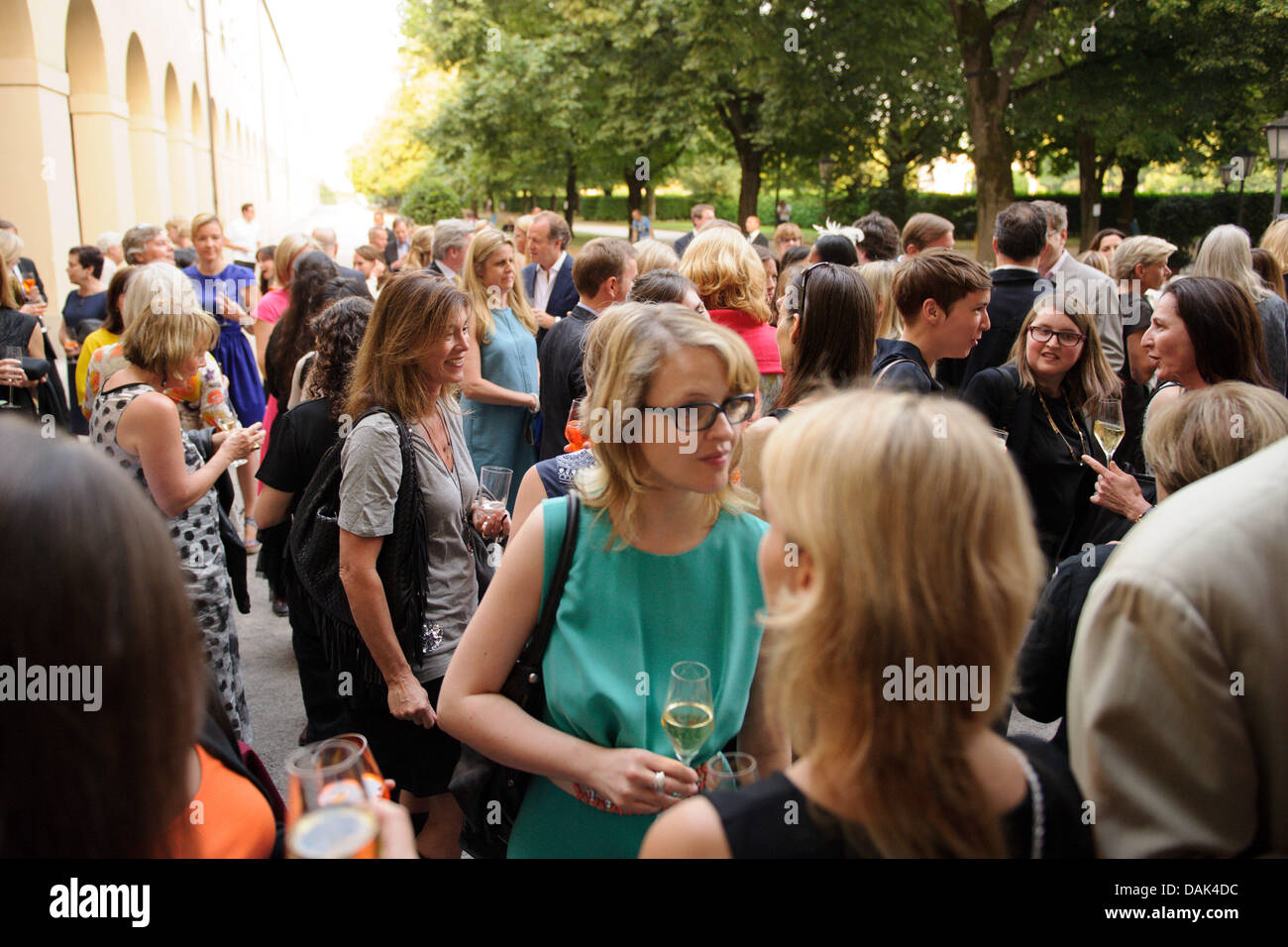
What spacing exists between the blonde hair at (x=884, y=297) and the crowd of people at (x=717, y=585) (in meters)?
0.89

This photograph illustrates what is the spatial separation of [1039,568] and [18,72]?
13.0m

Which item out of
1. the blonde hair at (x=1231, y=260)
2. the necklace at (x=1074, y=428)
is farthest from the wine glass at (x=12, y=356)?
the blonde hair at (x=1231, y=260)

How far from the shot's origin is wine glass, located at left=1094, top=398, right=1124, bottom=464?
3.36 meters

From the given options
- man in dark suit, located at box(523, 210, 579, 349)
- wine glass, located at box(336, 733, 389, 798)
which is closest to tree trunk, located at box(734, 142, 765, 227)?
man in dark suit, located at box(523, 210, 579, 349)

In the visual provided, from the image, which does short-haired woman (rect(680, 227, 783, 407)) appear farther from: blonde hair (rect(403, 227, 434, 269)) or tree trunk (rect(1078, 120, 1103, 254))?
tree trunk (rect(1078, 120, 1103, 254))

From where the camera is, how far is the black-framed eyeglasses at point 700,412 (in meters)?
1.92

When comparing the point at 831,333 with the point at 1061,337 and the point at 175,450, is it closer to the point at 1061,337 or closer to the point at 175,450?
the point at 1061,337

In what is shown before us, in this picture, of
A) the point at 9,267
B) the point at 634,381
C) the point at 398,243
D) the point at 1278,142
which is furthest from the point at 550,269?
the point at 1278,142

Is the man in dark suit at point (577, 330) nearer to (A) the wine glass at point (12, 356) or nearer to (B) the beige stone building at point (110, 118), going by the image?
(A) the wine glass at point (12, 356)

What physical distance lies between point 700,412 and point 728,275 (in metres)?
2.84

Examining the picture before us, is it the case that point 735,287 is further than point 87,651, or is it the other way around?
point 735,287

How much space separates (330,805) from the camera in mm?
1174

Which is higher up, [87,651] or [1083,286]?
[1083,286]
